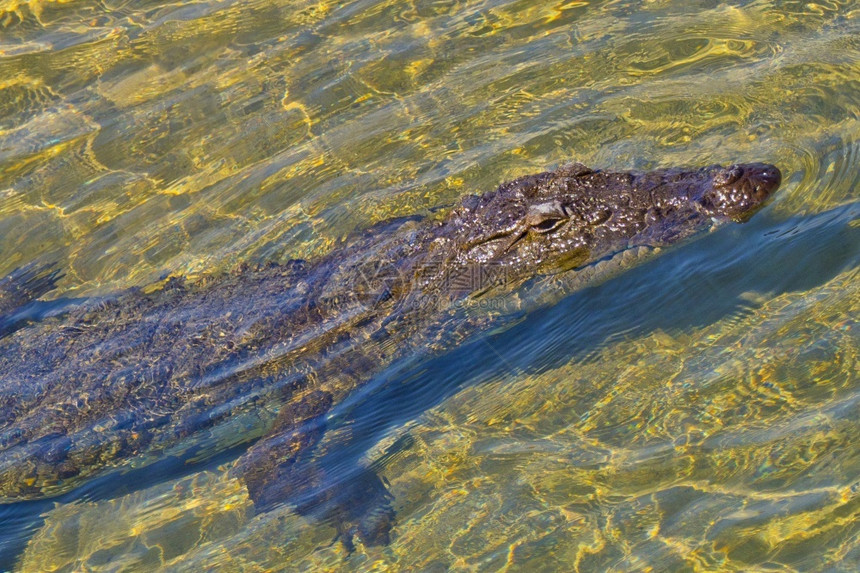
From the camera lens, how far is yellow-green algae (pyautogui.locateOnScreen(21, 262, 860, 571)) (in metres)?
3.94

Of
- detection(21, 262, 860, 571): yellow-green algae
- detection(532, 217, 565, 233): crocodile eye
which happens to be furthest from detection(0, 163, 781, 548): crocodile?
detection(21, 262, 860, 571): yellow-green algae

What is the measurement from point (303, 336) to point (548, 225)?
159cm

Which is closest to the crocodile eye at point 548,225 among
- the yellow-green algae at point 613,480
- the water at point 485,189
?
the water at point 485,189

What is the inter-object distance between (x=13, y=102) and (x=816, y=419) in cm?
663

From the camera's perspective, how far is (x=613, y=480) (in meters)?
4.27

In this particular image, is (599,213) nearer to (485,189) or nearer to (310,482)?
(485,189)

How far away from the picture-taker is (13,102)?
7.55 m

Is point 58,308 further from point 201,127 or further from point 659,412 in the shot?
point 659,412

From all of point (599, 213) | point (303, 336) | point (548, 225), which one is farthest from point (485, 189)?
point (303, 336)

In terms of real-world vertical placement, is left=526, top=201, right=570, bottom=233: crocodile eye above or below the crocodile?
above

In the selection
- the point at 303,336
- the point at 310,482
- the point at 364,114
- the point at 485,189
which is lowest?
the point at 310,482

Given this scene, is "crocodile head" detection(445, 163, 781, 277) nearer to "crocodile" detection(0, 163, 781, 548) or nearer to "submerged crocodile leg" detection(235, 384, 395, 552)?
"crocodile" detection(0, 163, 781, 548)

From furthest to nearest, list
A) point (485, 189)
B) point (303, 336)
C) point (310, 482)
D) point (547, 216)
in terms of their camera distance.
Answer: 1. point (485, 189)
2. point (303, 336)
3. point (547, 216)
4. point (310, 482)

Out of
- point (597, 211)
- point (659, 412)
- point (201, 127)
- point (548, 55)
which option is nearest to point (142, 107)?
point (201, 127)
